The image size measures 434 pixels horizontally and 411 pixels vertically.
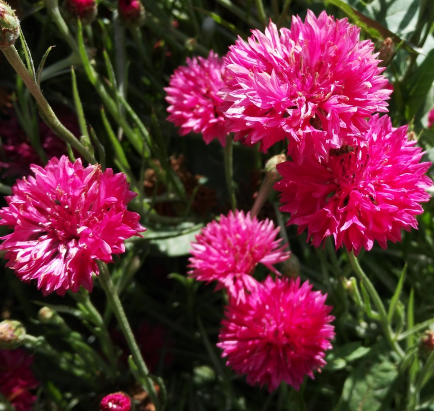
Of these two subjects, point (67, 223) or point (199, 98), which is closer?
point (67, 223)

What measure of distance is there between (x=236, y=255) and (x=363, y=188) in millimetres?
214

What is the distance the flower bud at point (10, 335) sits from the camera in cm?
64

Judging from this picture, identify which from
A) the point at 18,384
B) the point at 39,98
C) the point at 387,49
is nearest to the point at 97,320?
the point at 18,384

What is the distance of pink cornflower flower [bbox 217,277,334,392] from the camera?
0.64 meters

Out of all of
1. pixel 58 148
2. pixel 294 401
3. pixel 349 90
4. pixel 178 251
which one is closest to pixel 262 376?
pixel 294 401

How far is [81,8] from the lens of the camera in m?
0.72

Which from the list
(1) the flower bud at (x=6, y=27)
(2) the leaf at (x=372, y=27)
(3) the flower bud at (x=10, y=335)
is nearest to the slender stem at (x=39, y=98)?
(1) the flower bud at (x=6, y=27)

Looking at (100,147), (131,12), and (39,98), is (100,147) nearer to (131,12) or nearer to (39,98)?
(39,98)

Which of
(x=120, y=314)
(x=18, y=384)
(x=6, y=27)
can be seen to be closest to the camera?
(x=6, y=27)

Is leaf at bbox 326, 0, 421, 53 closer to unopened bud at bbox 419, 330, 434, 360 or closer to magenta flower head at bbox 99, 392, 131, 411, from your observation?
unopened bud at bbox 419, 330, 434, 360

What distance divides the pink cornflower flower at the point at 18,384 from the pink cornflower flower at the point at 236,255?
385mm

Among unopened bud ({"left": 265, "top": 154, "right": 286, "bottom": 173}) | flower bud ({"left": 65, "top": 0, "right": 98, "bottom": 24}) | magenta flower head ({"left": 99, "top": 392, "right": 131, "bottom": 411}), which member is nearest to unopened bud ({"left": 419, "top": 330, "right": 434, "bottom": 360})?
unopened bud ({"left": 265, "top": 154, "right": 286, "bottom": 173})

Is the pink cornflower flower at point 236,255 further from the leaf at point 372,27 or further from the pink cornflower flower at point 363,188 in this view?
the leaf at point 372,27

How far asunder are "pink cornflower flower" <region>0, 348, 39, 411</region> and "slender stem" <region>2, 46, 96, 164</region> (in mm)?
447
